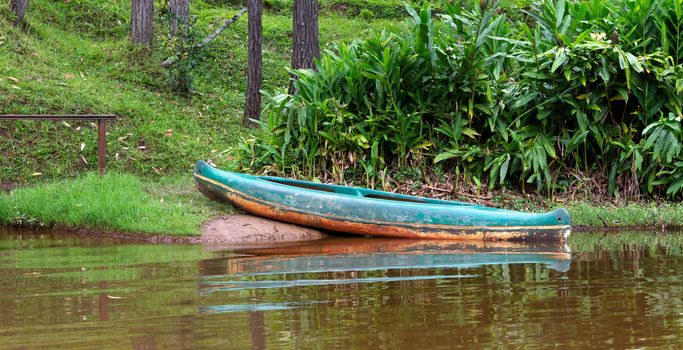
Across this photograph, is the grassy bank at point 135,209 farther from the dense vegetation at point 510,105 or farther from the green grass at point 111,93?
the green grass at point 111,93

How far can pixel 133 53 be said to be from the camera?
20.9 m

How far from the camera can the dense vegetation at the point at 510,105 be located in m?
13.0

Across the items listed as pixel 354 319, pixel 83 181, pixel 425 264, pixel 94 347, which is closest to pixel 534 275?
pixel 425 264

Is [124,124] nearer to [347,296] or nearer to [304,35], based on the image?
[304,35]

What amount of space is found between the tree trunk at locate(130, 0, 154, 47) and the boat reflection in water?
1083cm

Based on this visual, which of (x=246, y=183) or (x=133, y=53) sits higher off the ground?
(x=133, y=53)

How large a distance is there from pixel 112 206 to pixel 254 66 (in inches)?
305

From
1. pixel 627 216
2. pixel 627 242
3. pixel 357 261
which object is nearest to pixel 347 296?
pixel 357 261

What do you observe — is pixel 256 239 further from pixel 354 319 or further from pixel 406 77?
pixel 354 319

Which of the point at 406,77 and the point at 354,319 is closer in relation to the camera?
the point at 354,319

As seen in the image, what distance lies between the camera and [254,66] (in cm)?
1955

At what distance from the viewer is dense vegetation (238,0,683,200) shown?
42.8 feet

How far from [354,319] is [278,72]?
56.6 feet

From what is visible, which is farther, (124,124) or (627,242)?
(124,124)
